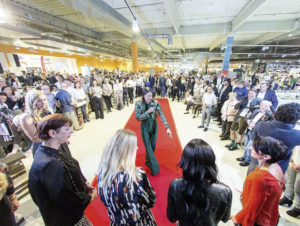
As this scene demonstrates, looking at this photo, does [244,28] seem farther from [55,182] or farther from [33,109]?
[55,182]

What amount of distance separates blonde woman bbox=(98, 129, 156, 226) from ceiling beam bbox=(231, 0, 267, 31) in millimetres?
5891

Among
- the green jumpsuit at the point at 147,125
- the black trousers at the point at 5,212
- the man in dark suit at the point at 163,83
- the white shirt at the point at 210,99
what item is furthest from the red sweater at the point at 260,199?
the man in dark suit at the point at 163,83

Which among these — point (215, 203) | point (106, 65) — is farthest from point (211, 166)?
point (106, 65)

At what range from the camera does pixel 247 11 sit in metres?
5.02

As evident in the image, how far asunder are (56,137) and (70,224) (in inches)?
28.9

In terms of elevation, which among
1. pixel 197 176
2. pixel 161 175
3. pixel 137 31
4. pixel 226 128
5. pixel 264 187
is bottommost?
pixel 161 175

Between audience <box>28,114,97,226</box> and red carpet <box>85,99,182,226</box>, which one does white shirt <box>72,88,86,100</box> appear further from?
audience <box>28,114,97,226</box>

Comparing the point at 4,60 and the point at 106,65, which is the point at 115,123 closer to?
the point at 4,60

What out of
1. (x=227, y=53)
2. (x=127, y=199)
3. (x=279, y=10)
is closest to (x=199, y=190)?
(x=127, y=199)

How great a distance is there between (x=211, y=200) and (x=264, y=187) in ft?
1.71

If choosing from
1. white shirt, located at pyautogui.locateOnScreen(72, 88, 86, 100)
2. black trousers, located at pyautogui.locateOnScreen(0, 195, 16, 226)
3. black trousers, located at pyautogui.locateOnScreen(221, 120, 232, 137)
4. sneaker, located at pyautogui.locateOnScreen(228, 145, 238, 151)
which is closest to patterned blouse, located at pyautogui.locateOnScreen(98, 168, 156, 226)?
black trousers, located at pyautogui.locateOnScreen(0, 195, 16, 226)

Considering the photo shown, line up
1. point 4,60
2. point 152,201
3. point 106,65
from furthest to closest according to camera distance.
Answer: point 106,65, point 4,60, point 152,201

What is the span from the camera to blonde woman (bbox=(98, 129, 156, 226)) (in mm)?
907

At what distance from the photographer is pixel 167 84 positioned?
8992 millimetres
